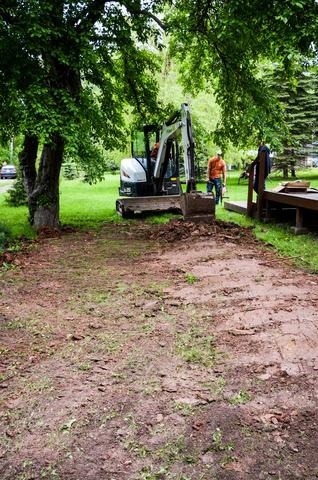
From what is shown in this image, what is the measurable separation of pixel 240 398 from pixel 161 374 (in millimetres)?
691

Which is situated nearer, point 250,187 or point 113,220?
point 250,187

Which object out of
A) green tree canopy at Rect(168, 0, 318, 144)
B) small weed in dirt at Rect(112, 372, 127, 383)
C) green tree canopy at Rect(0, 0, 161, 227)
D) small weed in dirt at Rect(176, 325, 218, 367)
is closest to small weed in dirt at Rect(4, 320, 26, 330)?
small weed in dirt at Rect(112, 372, 127, 383)

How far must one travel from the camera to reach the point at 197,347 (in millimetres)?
4055

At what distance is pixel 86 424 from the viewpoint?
9.83ft

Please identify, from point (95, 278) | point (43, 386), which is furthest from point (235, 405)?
point (95, 278)

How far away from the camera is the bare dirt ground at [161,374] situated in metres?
2.66

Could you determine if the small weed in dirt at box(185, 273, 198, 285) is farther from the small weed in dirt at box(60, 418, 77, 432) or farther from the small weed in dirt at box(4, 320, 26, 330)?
the small weed in dirt at box(60, 418, 77, 432)

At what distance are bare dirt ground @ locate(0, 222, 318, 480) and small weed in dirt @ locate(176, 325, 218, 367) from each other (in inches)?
0.7

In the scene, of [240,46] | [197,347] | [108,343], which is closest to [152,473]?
[197,347]

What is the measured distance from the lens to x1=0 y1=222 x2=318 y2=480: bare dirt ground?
8.73ft

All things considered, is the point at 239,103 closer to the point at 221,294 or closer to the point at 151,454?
the point at 221,294

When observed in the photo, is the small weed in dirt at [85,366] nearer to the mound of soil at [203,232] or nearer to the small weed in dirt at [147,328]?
the small weed in dirt at [147,328]

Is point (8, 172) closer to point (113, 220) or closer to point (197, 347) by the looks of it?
point (113, 220)

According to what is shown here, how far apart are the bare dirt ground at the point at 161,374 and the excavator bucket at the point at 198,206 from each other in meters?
3.35
